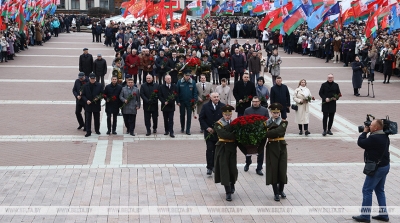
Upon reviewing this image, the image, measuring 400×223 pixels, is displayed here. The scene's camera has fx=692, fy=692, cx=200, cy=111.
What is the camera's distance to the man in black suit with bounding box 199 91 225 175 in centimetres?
1219

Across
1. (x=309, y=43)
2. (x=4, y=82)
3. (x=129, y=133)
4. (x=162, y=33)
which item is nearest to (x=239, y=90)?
(x=129, y=133)

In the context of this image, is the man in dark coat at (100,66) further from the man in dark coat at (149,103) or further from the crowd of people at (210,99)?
the man in dark coat at (149,103)

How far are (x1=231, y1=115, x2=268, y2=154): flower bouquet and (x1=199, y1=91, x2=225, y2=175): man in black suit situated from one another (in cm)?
153

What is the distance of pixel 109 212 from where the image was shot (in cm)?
993

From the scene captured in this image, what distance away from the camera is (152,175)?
479 inches

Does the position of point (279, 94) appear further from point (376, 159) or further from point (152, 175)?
point (376, 159)

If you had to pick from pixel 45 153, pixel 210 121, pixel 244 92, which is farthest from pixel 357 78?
pixel 45 153

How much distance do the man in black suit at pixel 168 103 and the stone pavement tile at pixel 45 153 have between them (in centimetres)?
199

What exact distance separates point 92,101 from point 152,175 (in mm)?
4413

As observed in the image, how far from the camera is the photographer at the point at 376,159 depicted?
30.7ft

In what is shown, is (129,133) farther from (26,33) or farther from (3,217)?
(26,33)

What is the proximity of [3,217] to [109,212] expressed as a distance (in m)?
1.47

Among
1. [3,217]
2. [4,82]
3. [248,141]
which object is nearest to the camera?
[3,217]

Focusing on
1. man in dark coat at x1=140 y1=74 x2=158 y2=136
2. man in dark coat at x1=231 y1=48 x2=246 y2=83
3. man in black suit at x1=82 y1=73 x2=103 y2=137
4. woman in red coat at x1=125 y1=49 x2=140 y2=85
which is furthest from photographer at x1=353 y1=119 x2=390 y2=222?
man in dark coat at x1=231 y1=48 x2=246 y2=83
